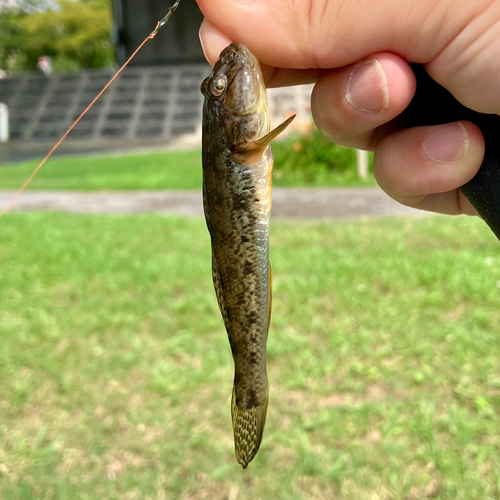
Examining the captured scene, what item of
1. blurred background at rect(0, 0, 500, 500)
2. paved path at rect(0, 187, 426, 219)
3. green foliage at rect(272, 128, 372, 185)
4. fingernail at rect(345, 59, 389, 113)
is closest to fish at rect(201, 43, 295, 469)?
fingernail at rect(345, 59, 389, 113)

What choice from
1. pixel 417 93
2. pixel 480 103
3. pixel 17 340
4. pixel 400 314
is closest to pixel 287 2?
pixel 417 93

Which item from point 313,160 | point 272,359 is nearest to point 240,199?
point 272,359

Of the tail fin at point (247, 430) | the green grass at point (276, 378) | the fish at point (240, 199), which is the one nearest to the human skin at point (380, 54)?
the fish at point (240, 199)

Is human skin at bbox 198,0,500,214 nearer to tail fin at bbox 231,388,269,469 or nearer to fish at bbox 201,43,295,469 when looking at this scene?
fish at bbox 201,43,295,469

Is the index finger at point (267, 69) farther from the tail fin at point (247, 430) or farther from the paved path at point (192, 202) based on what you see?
the paved path at point (192, 202)

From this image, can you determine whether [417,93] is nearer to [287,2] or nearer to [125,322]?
[287,2]

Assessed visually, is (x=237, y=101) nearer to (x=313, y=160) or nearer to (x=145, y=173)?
(x=313, y=160)

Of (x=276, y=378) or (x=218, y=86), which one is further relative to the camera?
(x=276, y=378)
